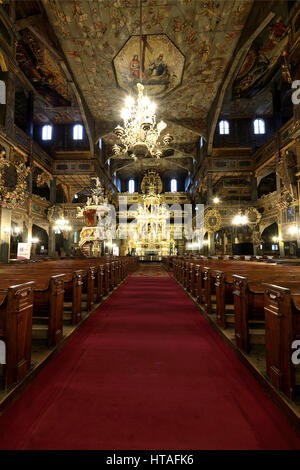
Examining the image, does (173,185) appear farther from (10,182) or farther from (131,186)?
(10,182)

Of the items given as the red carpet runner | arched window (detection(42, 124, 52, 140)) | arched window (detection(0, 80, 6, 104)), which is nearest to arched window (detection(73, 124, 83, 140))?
arched window (detection(42, 124, 52, 140))

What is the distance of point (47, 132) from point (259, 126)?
47.1ft

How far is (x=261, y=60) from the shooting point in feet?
35.8

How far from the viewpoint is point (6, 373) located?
1763 millimetres

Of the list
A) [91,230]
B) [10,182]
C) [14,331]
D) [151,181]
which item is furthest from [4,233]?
[151,181]

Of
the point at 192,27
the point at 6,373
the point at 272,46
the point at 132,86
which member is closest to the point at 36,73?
the point at 132,86

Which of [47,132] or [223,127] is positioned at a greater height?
[47,132]

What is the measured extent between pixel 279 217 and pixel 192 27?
28.2 feet

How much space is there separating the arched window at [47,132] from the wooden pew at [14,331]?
17780 millimetres

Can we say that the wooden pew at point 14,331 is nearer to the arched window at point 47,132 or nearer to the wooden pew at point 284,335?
the wooden pew at point 284,335

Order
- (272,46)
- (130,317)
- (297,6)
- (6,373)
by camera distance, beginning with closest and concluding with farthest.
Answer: (6,373) < (130,317) < (297,6) < (272,46)

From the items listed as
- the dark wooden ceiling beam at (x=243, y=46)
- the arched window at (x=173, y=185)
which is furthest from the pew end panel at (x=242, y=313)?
the arched window at (x=173, y=185)

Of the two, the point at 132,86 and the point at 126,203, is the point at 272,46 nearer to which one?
the point at 132,86

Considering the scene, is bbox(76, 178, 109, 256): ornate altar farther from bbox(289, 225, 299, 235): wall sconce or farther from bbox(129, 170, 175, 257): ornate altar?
bbox(129, 170, 175, 257): ornate altar
